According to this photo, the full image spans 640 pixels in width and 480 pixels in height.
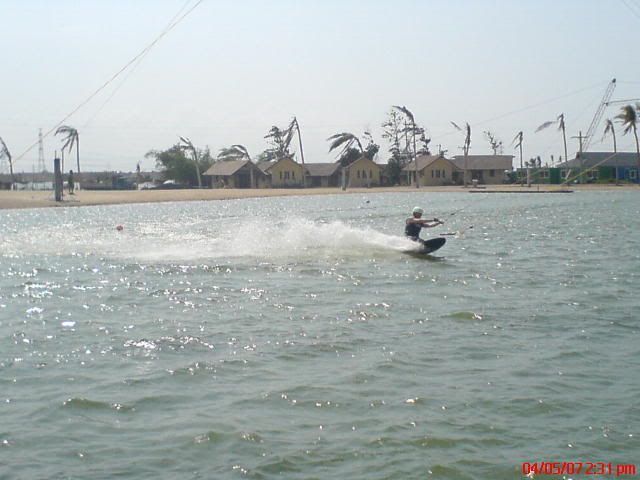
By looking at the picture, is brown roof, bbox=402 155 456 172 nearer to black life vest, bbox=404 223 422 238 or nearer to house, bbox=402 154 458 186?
house, bbox=402 154 458 186

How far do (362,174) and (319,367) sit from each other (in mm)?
96501

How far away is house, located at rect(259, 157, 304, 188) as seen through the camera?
10769 centimetres

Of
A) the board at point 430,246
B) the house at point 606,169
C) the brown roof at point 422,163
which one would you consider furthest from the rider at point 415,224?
the brown roof at point 422,163

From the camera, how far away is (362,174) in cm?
10756

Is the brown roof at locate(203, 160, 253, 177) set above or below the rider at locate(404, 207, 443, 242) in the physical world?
above

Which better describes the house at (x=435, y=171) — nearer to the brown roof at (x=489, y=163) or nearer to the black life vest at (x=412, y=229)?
the brown roof at (x=489, y=163)

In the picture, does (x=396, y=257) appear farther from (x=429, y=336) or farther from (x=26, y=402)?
(x=26, y=402)

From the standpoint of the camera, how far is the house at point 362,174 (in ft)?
350

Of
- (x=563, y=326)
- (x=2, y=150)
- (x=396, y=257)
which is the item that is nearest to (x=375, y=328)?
(x=563, y=326)
